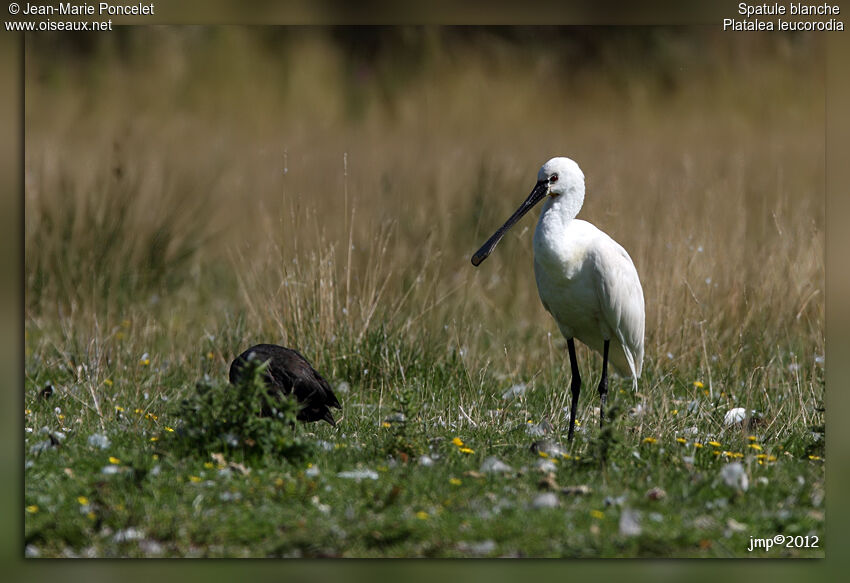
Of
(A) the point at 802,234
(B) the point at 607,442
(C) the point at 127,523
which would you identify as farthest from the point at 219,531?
(A) the point at 802,234

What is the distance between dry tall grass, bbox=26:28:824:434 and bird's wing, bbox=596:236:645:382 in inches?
19.1

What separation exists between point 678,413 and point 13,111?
4281mm

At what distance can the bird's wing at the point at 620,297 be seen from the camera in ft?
21.7

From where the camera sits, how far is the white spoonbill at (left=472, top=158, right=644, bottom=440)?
662 cm

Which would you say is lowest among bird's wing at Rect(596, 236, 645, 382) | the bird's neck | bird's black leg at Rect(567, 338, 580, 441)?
bird's black leg at Rect(567, 338, 580, 441)

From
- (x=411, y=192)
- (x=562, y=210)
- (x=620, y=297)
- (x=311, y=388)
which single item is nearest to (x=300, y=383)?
(x=311, y=388)

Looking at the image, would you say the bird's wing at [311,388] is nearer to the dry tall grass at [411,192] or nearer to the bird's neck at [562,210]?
the dry tall grass at [411,192]

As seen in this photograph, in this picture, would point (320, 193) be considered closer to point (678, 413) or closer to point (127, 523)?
point (678, 413)

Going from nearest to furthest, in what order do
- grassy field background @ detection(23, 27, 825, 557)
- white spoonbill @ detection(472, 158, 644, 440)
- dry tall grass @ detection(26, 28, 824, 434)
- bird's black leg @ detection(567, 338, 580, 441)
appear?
grassy field background @ detection(23, 27, 825, 557)
bird's black leg @ detection(567, 338, 580, 441)
white spoonbill @ detection(472, 158, 644, 440)
dry tall grass @ detection(26, 28, 824, 434)

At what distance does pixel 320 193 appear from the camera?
413 inches

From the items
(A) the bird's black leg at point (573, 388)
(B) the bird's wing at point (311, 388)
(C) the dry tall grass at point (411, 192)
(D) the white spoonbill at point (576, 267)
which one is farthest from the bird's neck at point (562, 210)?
(B) the bird's wing at point (311, 388)

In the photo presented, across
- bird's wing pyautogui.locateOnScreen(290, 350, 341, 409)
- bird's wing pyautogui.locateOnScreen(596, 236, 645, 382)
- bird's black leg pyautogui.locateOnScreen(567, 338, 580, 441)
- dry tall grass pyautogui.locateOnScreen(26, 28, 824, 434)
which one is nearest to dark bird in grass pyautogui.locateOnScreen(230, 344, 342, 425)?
bird's wing pyautogui.locateOnScreen(290, 350, 341, 409)

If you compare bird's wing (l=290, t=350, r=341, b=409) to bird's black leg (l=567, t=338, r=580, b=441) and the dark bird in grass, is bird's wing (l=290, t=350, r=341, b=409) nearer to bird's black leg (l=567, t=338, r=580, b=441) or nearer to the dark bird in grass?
the dark bird in grass

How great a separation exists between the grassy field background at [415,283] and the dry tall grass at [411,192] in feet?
0.13
